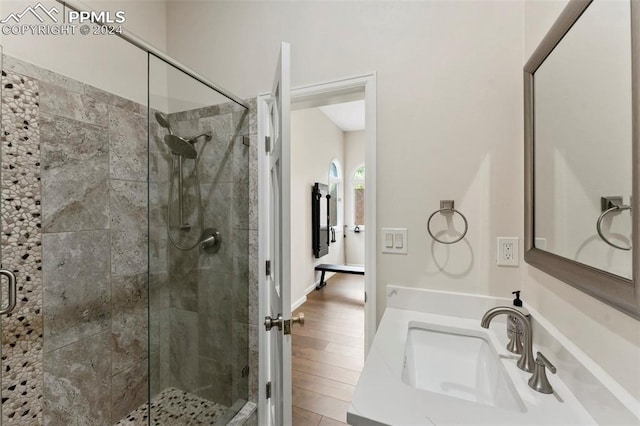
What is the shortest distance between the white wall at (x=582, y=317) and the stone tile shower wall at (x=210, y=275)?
4.71 feet

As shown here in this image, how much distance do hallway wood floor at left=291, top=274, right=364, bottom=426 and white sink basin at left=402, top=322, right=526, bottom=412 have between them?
3.16 ft

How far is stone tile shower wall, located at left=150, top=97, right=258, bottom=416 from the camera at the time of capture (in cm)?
134

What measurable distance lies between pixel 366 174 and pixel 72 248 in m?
1.58

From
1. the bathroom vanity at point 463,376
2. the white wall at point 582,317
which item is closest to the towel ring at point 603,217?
the white wall at point 582,317

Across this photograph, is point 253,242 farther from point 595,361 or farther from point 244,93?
point 595,361

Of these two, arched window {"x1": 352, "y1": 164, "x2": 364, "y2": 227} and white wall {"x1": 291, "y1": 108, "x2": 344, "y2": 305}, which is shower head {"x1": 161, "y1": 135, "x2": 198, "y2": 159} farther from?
arched window {"x1": 352, "y1": 164, "x2": 364, "y2": 227}

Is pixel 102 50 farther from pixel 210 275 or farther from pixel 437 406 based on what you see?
pixel 437 406

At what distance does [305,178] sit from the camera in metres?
3.96


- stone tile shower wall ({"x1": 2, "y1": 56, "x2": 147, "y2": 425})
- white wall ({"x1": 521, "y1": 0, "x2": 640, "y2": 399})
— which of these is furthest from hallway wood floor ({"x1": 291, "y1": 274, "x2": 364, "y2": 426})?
white wall ({"x1": 521, "y1": 0, "x2": 640, "y2": 399})

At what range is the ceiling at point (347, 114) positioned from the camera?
4.24 meters

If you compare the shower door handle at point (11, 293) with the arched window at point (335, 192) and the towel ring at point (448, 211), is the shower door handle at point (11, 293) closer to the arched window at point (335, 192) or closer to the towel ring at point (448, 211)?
the towel ring at point (448, 211)

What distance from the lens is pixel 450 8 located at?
1.28 m

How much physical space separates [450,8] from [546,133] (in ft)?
2.62

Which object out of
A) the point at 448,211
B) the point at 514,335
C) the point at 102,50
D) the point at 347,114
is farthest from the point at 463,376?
the point at 347,114
